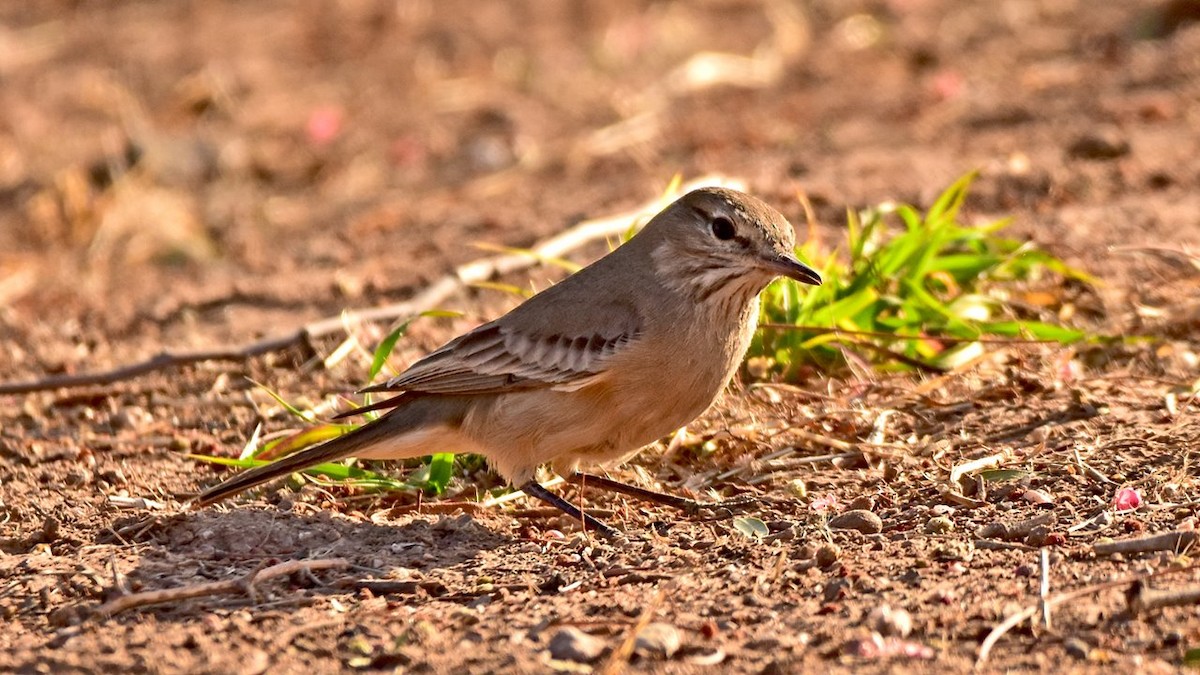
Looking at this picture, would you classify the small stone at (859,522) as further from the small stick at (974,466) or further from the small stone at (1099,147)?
the small stone at (1099,147)

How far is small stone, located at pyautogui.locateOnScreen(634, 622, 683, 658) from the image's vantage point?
14.1ft

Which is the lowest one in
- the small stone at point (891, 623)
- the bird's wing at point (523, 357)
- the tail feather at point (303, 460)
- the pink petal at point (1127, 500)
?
the pink petal at point (1127, 500)

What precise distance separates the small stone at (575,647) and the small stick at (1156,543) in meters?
1.58

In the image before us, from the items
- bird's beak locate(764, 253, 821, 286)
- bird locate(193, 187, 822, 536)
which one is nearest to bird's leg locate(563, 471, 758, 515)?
bird locate(193, 187, 822, 536)

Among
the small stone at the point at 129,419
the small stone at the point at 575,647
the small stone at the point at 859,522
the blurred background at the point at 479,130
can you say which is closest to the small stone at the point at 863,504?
the small stone at the point at 859,522

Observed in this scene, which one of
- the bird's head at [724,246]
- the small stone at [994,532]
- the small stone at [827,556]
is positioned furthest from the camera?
the bird's head at [724,246]

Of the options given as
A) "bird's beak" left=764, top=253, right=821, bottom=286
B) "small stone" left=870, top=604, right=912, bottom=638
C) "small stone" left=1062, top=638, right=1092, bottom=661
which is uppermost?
"bird's beak" left=764, top=253, right=821, bottom=286

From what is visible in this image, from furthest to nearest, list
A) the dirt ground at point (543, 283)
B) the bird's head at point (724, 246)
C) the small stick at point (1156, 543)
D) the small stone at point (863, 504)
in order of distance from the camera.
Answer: the bird's head at point (724, 246) → the small stone at point (863, 504) → the small stick at point (1156, 543) → the dirt ground at point (543, 283)

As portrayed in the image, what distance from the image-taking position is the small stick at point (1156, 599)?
168 inches

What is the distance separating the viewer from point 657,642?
14.2ft

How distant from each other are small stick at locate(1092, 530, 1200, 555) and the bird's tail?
2453 mm

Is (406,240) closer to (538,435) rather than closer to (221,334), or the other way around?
(221,334)

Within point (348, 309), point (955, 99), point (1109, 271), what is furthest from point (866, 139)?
point (348, 309)

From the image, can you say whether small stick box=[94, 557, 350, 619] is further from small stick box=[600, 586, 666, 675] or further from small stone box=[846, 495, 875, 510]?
small stone box=[846, 495, 875, 510]
